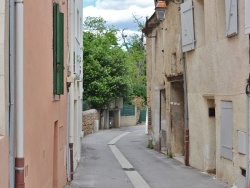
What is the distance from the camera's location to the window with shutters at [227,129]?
14.1 m

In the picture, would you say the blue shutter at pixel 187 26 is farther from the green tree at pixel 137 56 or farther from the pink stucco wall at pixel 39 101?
the green tree at pixel 137 56

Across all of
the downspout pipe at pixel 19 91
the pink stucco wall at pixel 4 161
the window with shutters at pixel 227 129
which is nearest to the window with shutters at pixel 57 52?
the downspout pipe at pixel 19 91

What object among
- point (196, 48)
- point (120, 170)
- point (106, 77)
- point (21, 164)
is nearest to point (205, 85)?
point (196, 48)

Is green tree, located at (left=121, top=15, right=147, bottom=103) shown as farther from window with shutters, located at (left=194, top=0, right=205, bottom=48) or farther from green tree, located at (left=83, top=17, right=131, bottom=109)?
window with shutters, located at (left=194, top=0, right=205, bottom=48)

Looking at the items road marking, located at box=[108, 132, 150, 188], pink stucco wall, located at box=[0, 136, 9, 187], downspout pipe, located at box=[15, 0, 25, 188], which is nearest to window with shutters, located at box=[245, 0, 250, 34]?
road marking, located at box=[108, 132, 150, 188]

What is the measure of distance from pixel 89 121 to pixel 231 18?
90.1 feet

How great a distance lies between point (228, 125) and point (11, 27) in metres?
8.84

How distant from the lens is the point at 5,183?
20.5ft

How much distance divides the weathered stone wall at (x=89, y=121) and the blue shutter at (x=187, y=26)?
19837mm

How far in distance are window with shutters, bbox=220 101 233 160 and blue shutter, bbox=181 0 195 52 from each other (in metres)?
3.82

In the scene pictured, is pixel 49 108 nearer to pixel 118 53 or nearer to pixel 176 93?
pixel 176 93

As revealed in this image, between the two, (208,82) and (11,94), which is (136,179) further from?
(11,94)

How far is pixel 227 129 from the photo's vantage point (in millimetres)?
14430

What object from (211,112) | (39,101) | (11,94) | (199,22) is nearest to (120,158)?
(211,112)
